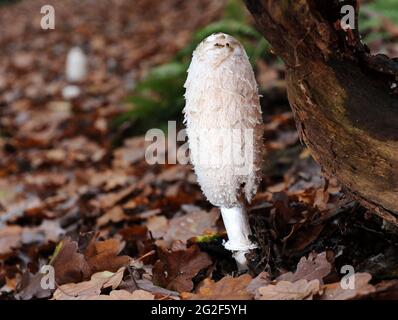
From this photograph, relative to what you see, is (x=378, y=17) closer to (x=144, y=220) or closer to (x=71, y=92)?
(x=144, y=220)

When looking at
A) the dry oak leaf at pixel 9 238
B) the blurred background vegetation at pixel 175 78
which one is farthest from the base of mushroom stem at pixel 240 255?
the blurred background vegetation at pixel 175 78

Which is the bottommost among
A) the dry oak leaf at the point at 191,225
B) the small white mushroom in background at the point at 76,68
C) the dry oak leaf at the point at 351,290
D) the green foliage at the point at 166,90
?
the dry oak leaf at the point at 351,290

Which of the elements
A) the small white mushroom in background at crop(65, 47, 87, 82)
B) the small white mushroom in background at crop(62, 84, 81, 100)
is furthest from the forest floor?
the small white mushroom in background at crop(65, 47, 87, 82)

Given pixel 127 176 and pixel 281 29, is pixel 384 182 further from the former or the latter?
pixel 127 176

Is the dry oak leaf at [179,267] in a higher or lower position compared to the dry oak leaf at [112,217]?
lower

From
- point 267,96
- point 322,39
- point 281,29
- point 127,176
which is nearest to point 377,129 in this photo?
point 322,39

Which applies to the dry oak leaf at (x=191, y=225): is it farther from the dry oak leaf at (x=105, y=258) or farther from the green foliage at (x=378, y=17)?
the green foliage at (x=378, y=17)

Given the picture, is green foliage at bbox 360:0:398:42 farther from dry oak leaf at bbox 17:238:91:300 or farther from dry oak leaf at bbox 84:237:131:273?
dry oak leaf at bbox 17:238:91:300
